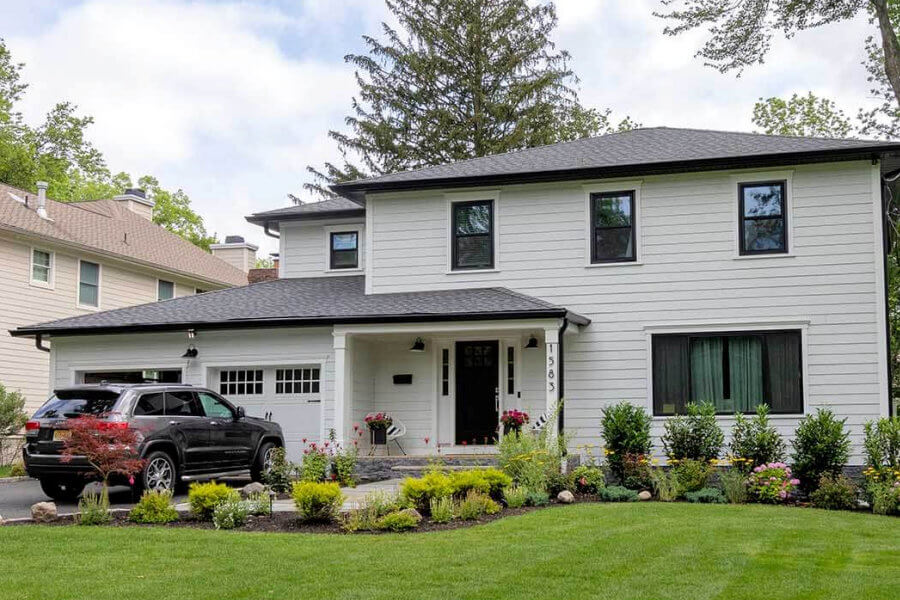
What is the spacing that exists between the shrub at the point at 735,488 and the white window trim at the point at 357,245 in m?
10.3

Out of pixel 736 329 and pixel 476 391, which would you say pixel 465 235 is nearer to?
pixel 476 391

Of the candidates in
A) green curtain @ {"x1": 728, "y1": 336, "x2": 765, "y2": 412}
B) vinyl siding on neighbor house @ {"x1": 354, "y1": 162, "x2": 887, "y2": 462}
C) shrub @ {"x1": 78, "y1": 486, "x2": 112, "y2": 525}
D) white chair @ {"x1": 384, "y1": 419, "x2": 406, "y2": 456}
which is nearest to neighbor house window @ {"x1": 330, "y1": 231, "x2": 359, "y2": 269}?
vinyl siding on neighbor house @ {"x1": 354, "y1": 162, "x2": 887, "y2": 462}

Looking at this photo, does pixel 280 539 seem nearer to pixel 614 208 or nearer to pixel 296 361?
pixel 296 361

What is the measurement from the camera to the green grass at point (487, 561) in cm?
746

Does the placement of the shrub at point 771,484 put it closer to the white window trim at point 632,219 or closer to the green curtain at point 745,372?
the green curtain at point 745,372

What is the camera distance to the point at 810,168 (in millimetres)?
17188

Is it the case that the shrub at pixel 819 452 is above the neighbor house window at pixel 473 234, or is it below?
below

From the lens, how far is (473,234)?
750 inches

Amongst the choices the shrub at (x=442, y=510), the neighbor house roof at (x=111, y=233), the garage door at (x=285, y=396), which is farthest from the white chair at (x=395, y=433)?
the neighbor house roof at (x=111, y=233)

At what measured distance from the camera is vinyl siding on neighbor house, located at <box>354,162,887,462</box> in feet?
54.6

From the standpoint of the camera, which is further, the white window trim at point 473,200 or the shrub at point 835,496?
the white window trim at point 473,200

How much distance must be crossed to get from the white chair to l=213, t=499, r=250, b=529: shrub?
7.89m

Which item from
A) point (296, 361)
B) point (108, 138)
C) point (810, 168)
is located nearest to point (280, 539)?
point (296, 361)

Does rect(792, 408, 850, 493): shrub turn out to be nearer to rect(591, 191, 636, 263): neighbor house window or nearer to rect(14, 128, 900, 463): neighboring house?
rect(14, 128, 900, 463): neighboring house
